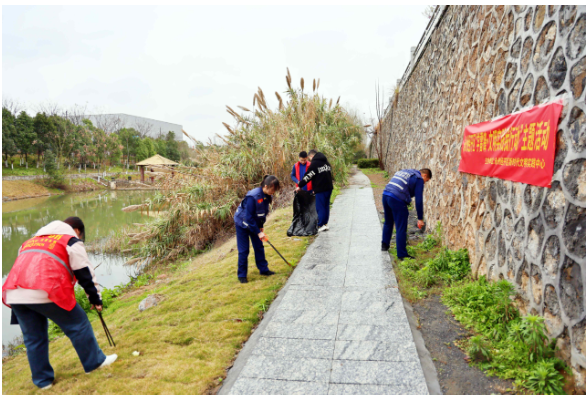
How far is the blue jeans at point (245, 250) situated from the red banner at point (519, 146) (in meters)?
3.13

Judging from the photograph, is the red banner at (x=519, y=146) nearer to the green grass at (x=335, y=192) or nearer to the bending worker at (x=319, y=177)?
the bending worker at (x=319, y=177)

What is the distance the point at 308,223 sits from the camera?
23.5 feet

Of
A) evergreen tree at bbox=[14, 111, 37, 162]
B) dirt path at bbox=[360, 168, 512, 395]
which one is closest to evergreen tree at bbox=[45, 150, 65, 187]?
evergreen tree at bbox=[14, 111, 37, 162]

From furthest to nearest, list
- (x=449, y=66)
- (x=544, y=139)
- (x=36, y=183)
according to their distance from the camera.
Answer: (x=36, y=183), (x=449, y=66), (x=544, y=139)

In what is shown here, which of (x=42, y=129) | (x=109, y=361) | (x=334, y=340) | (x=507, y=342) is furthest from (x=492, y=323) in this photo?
(x=42, y=129)

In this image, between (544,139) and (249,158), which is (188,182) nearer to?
(249,158)

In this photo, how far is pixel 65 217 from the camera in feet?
67.9

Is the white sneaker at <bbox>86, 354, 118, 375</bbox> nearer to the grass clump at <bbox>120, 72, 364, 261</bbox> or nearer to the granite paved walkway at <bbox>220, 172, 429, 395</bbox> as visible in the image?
the granite paved walkway at <bbox>220, 172, 429, 395</bbox>

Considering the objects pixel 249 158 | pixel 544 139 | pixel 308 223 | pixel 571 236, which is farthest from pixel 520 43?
pixel 249 158

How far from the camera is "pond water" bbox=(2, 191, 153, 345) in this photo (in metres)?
9.55

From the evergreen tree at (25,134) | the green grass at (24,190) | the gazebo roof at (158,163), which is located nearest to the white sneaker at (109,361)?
the gazebo roof at (158,163)

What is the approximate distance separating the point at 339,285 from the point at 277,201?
263 inches

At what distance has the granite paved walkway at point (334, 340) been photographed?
2613 millimetres

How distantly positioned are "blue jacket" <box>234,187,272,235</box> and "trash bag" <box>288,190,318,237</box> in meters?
2.32
